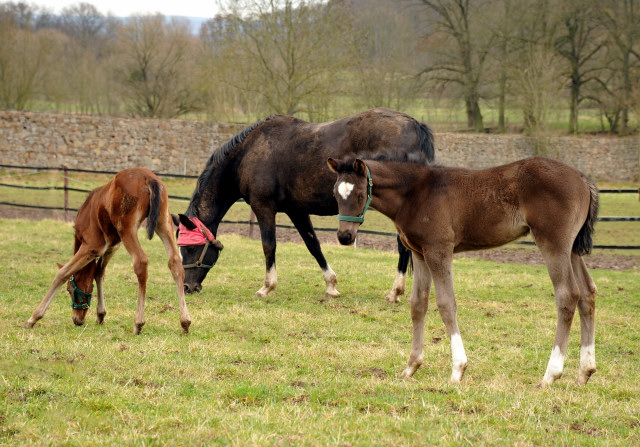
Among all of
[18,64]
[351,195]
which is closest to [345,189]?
[351,195]

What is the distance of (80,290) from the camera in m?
6.27

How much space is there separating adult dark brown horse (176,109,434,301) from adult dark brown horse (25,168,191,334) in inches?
82.9

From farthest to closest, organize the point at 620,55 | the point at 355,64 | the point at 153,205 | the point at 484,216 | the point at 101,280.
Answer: the point at 620,55, the point at 355,64, the point at 101,280, the point at 153,205, the point at 484,216

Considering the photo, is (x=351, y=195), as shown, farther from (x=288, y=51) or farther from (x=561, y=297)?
(x=288, y=51)

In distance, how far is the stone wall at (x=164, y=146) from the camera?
25.3 metres

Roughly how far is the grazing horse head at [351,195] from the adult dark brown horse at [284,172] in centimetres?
291

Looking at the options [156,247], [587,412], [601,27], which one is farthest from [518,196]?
[601,27]

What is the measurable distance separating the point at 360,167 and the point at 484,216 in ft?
3.39

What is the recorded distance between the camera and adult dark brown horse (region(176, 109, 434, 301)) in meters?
7.95

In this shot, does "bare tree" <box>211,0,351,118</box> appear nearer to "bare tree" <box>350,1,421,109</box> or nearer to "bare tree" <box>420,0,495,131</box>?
"bare tree" <box>350,1,421,109</box>

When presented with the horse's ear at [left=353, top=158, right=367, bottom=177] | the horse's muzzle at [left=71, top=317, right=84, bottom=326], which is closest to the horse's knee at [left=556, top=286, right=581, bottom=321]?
the horse's ear at [left=353, top=158, right=367, bottom=177]

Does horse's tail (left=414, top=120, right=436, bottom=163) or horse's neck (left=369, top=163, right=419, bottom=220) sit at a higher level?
horse's tail (left=414, top=120, right=436, bottom=163)

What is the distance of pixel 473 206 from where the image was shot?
16.1 feet

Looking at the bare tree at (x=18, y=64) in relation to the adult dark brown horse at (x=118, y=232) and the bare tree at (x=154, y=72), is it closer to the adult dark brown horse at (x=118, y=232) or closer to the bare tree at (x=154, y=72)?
the bare tree at (x=154, y=72)
